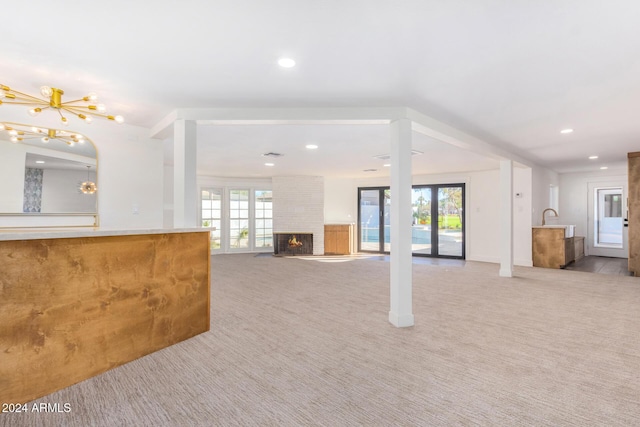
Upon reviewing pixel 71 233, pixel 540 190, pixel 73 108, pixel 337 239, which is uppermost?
Answer: pixel 73 108

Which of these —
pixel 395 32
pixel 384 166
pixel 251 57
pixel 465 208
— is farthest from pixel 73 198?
pixel 465 208

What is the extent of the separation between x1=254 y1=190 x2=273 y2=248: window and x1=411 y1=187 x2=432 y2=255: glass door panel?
4.24 metres

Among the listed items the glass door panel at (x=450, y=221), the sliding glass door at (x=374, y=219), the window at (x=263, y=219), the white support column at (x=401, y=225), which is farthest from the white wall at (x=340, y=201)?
the white support column at (x=401, y=225)

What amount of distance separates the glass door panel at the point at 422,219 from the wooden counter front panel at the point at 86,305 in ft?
24.3

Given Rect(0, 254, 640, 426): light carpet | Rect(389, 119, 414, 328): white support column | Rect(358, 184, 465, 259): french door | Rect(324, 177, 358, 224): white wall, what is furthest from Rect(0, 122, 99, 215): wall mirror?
Rect(324, 177, 358, 224): white wall

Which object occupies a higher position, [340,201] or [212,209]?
[340,201]

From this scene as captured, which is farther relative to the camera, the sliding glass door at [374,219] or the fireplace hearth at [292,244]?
the sliding glass door at [374,219]

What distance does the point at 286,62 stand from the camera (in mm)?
2492

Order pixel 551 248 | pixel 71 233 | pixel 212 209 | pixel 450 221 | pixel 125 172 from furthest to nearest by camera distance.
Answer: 1. pixel 212 209
2. pixel 450 221
3. pixel 551 248
4. pixel 125 172
5. pixel 71 233

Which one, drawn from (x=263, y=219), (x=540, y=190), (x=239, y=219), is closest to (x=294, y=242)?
(x=263, y=219)

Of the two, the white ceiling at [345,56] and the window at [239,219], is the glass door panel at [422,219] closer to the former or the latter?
the window at [239,219]

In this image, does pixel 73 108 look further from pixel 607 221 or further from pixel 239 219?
pixel 607 221

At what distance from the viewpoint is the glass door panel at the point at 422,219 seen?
9.27 m

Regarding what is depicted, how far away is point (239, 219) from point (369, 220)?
13.0ft
